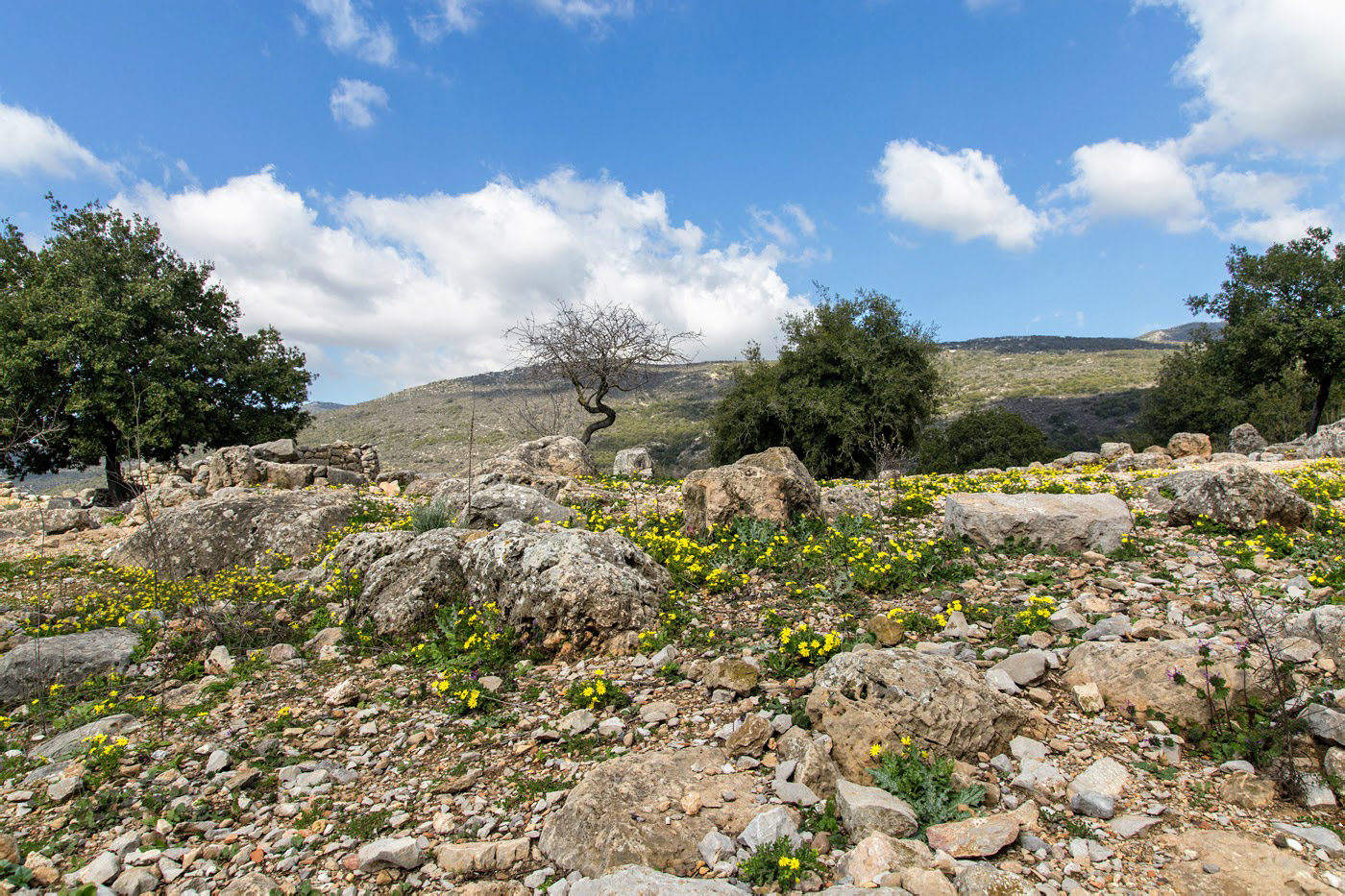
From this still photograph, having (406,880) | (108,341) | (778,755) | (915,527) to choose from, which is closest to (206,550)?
(406,880)

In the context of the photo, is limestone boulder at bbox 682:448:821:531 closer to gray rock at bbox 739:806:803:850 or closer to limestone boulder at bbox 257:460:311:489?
gray rock at bbox 739:806:803:850

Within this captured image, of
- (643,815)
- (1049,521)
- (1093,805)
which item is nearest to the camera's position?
(1093,805)

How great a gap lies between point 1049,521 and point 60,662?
10812 millimetres

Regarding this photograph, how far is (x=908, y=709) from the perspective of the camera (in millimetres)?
4320

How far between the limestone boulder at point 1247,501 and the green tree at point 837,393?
44.3ft

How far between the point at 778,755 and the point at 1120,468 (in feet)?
50.2

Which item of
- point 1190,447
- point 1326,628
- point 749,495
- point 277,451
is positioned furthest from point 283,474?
point 1190,447

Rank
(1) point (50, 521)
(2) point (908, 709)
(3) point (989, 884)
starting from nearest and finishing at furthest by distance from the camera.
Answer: (3) point (989, 884)
(2) point (908, 709)
(1) point (50, 521)

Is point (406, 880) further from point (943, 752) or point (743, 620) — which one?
point (743, 620)

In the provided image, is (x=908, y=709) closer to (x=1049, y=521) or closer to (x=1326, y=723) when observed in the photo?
(x=1326, y=723)

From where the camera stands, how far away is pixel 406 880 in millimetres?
3596

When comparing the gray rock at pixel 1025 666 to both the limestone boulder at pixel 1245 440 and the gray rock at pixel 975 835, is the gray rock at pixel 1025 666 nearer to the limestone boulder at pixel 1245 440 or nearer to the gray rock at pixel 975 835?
the gray rock at pixel 975 835

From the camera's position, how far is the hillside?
50.0 metres

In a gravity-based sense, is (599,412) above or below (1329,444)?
above
